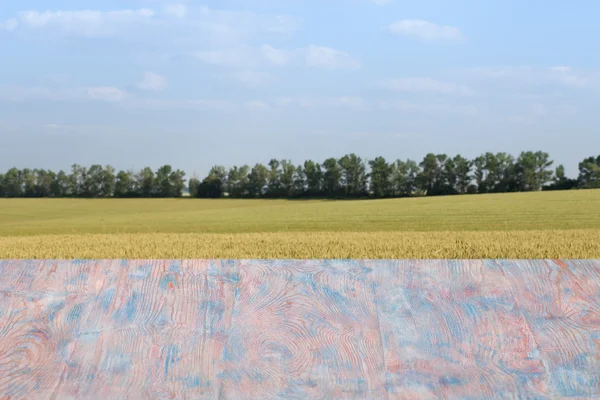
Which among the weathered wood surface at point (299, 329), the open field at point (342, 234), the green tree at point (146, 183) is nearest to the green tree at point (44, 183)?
the green tree at point (146, 183)

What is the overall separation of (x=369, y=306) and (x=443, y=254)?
4.93m

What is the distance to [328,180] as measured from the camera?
161 feet

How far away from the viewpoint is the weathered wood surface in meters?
3.47

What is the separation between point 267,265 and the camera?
416cm

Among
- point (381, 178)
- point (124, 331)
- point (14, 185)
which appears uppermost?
point (381, 178)

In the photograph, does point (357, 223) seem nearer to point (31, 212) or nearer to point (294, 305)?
point (294, 305)

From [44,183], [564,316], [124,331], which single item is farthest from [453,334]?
[44,183]

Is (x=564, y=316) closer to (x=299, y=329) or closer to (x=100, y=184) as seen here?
(x=299, y=329)

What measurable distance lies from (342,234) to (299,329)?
11.1 meters

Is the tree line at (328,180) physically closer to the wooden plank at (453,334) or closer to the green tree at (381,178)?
the green tree at (381,178)

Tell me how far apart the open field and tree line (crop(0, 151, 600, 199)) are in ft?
39.5

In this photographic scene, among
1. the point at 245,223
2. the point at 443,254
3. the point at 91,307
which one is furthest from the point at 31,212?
the point at 91,307

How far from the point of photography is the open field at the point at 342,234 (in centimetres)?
891

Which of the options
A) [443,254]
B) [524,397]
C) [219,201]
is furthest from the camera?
[219,201]
